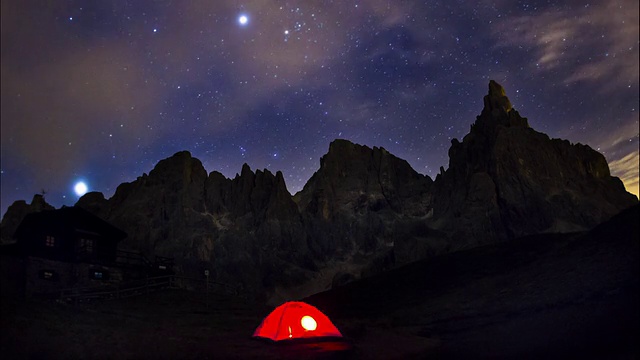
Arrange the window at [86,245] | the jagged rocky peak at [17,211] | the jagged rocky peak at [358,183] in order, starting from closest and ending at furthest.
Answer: the window at [86,245]
the jagged rocky peak at [17,211]
the jagged rocky peak at [358,183]

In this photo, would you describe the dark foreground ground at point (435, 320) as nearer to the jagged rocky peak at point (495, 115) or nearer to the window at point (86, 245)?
the window at point (86, 245)

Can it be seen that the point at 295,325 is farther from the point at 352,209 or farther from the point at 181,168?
the point at 352,209

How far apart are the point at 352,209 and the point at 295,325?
133m

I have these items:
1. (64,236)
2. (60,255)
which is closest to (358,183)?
(64,236)

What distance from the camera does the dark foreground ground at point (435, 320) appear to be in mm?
14078

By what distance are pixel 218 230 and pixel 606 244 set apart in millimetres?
118219

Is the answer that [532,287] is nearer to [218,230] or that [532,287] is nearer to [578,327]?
[578,327]

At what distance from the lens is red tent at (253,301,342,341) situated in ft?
56.8

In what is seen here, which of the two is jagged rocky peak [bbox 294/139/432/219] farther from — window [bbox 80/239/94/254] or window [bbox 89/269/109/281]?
window [bbox 80/239/94/254]

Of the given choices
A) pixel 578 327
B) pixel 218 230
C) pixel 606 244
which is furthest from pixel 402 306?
pixel 218 230

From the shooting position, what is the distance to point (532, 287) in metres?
23.9

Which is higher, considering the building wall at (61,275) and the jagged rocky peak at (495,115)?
the jagged rocky peak at (495,115)

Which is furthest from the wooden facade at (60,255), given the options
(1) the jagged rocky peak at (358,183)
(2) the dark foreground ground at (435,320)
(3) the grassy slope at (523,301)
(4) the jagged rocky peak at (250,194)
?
(1) the jagged rocky peak at (358,183)

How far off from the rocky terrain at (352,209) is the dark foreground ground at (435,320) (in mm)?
74779
